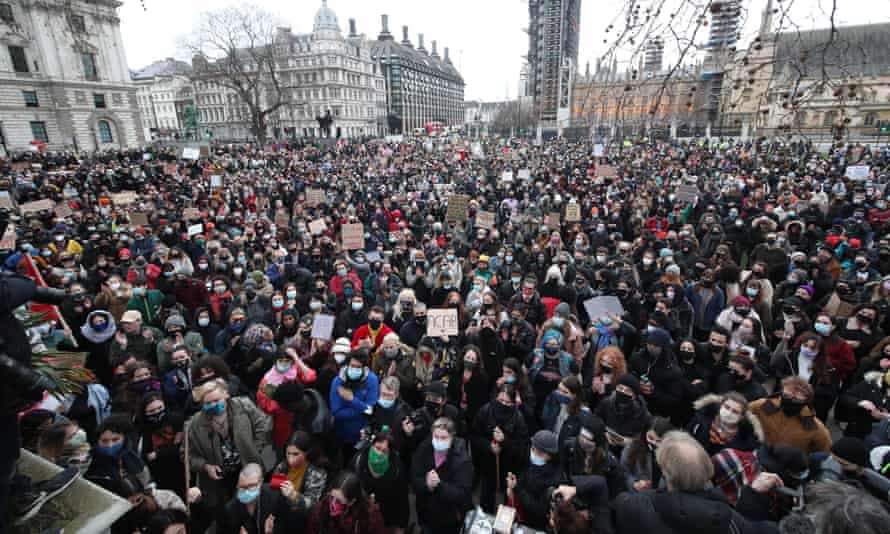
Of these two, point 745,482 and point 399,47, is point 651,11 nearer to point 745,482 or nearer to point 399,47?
point 745,482

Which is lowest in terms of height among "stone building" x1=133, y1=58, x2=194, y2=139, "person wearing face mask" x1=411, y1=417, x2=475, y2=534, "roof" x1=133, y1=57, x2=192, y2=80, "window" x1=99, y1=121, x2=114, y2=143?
"person wearing face mask" x1=411, y1=417, x2=475, y2=534

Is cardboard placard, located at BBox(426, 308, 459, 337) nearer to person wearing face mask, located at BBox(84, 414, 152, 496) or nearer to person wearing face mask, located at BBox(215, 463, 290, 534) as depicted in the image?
person wearing face mask, located at BBox(215, 463, 290, 534)

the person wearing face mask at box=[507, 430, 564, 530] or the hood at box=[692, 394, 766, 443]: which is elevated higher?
the hood at box=[692, 394, 766, 443]

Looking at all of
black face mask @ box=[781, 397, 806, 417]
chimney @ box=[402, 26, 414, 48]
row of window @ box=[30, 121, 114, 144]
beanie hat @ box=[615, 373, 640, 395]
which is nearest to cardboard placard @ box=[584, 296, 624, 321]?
beanie hat @ box=[615, 373, 640, 395]

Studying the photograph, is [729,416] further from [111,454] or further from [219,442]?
[111,454]

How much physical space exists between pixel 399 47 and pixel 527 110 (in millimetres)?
40795

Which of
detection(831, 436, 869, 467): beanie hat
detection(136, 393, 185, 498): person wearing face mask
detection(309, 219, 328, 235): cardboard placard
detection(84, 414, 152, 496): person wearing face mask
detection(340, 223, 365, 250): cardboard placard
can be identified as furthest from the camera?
detection(309, 219, 328, 235): cardboard placard

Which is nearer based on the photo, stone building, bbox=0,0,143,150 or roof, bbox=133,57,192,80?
stone building, bbox=0,0,143,150

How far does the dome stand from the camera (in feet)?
247

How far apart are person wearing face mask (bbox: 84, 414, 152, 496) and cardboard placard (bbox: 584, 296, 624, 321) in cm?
456

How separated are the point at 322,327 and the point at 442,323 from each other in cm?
136

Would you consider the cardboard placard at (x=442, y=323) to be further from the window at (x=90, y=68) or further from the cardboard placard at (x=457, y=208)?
the window at (x=90, y=68)

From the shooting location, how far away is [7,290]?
1395mm

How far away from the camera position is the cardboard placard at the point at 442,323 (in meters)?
4.89
